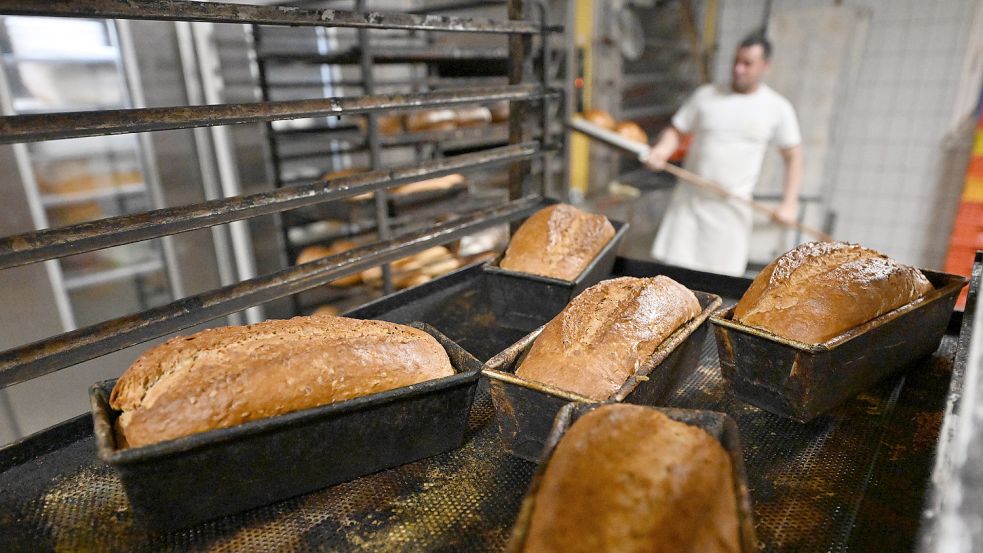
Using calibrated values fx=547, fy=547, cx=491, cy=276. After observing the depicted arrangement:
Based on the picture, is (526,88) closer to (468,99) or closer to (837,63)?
(468,99)

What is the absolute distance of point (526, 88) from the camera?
5.68ft

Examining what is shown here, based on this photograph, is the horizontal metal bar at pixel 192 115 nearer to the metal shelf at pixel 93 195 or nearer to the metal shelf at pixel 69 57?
the metal shelf at pixel 69 57

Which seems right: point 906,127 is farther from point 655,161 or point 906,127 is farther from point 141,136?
point 141,136

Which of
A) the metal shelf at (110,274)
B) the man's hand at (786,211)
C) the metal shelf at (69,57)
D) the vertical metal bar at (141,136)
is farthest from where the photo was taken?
the man's hand at (786,211)

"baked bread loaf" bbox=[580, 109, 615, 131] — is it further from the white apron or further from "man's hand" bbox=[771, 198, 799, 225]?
"man's hand" bbox=[771, 198, 799, 225]

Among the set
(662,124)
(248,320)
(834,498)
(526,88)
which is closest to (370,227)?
(248,320)

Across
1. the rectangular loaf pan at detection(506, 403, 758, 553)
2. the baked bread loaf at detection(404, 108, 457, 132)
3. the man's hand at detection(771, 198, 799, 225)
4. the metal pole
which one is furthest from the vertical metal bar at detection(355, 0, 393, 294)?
the man's hand at detection(771, 198, 799, 225)

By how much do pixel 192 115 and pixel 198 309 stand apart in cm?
39

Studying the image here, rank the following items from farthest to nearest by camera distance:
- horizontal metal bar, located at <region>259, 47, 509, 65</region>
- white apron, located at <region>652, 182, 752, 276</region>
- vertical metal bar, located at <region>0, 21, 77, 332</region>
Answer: white apron, located at <region>652, 182, 752, 276</region>
horizontal metal bar, located at <region>259, 47, 509, 65</region>
vertical metal bar, located at <region>0, 21, 77, 332</region>

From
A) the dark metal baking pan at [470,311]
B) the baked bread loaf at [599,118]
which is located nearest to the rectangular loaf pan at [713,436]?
the dark metal baking pan at [470,311]

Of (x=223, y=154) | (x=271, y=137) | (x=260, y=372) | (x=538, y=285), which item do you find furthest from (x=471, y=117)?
(x=260, y=372)

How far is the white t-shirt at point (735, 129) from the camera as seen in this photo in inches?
144

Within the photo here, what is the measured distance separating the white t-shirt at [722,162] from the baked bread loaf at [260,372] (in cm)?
307

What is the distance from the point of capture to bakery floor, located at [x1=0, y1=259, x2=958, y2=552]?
0.81m
